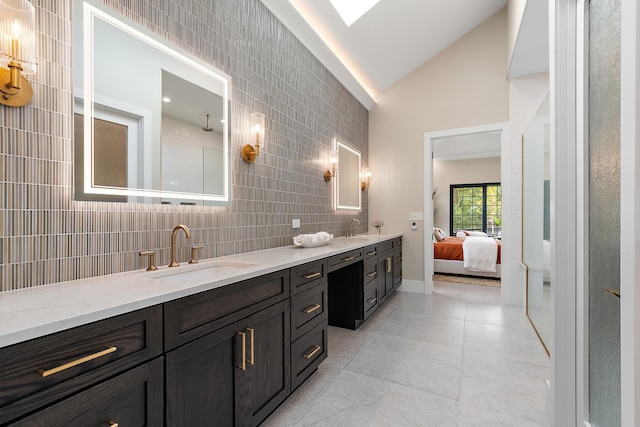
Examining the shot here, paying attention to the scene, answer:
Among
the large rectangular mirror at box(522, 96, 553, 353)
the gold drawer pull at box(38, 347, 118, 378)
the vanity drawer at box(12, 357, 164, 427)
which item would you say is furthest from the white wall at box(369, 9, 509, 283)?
the gold drawer pull at box(38, 347, 118, 378)

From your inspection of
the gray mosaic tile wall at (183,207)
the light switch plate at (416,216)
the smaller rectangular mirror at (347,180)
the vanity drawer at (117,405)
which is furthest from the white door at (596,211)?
the light switch plate at (416,216)

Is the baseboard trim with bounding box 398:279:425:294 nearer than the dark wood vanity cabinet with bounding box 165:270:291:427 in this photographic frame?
No

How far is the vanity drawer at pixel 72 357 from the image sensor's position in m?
0.66

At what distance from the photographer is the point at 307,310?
1.85 meters

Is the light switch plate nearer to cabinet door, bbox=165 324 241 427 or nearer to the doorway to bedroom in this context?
the doorway to bedroom

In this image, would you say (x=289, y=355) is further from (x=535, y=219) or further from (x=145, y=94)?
(x=535, y=219)

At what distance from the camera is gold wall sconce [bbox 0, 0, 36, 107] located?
987 mm

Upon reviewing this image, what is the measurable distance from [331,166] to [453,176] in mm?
6340

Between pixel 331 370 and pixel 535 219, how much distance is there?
245 centimetres

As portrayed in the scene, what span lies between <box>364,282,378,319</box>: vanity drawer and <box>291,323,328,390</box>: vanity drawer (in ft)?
2.98

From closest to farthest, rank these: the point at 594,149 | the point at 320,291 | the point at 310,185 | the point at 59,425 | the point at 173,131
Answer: the point at 59,425 < the point at 594,149 < the point at 173,131 < the point at 320,291 < the point at 310,185

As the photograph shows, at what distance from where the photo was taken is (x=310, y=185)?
3.05 metres

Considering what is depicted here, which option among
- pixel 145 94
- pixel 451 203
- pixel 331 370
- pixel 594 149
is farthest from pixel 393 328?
pixel 451 203

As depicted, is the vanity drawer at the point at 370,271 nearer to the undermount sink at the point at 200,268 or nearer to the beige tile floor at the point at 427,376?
the beige tile floor at the point at 427,376
